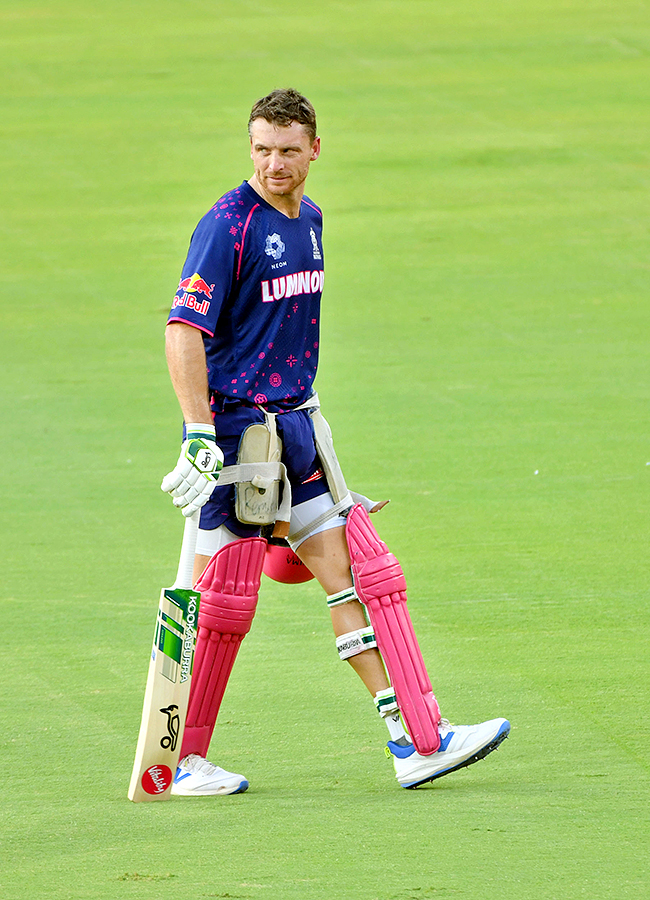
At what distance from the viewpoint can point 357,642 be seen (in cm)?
414

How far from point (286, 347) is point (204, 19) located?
15.0 m

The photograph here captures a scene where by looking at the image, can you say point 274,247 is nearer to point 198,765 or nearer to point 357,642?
point 357,642

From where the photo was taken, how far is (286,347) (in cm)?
415

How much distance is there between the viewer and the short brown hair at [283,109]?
406 centimetres

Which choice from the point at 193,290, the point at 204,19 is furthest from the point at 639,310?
the point at 204,19

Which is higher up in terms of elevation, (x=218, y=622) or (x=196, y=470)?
(x=196, y=470)

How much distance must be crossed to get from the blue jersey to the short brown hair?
19cm

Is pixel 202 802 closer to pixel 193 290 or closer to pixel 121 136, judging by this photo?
pixel 193 290

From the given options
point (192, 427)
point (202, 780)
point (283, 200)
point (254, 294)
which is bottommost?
point (202, 780)

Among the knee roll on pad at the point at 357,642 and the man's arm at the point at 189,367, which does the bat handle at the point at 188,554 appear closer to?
the man's arm at the point at 189,367

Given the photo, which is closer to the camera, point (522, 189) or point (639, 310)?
point (639, 310)

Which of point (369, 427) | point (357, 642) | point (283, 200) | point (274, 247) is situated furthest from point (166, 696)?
point (369, 427)

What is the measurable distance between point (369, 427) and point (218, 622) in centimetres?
426

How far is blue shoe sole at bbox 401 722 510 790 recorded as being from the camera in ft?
12.8
